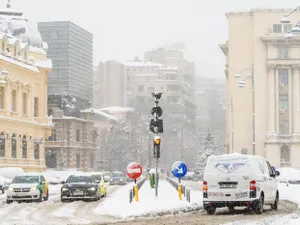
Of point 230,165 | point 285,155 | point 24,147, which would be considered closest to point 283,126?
point 285,155

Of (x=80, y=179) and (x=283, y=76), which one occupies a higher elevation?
(x=283, y=76)

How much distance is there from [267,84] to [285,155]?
938 cm

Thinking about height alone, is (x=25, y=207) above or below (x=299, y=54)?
below

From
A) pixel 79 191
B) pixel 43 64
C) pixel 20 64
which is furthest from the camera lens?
pixel 43 64

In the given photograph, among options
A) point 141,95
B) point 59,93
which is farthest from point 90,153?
point 141,95

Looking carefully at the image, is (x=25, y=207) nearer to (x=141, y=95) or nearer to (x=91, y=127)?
(x=91, y=127)

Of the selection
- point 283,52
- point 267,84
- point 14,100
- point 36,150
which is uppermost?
point 283,52

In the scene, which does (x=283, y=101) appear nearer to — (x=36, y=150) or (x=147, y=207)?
(x=36, y=150)

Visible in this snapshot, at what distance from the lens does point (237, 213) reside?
25406 millimetres

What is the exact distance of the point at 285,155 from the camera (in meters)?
99.3

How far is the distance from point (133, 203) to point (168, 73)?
166082mm

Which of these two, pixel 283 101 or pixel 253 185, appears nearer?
pixel 253 185

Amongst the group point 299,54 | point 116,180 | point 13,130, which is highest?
point 299,54

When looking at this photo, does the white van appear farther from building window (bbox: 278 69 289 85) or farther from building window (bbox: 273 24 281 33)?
building window (bbox: 278 69 289 85)
